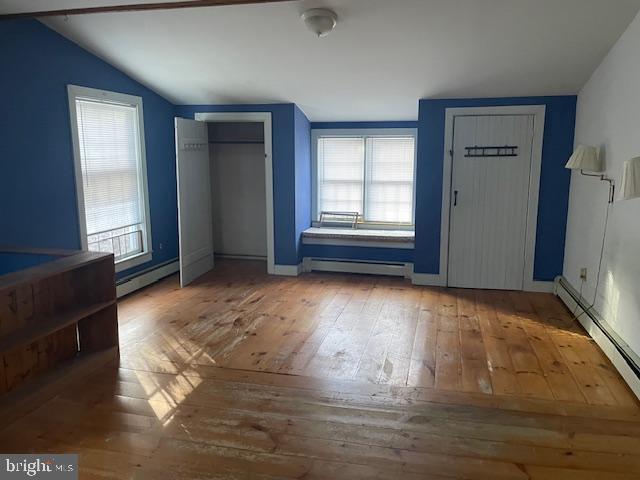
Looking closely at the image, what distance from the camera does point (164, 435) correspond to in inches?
99.2

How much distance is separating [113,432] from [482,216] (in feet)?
13.1

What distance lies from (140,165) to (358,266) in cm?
268

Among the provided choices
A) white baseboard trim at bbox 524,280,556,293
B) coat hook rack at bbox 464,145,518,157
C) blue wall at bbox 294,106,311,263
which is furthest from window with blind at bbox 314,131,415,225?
white baseboard trim at bbox 524,280,556,293

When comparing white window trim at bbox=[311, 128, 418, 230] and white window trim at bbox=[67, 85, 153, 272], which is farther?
white window trim at bbox=[311, 128, 418, 230]

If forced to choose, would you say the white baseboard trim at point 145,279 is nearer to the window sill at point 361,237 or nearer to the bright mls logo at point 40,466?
the window sill at point 361,237

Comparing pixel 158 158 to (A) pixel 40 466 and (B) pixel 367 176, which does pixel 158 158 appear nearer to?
(B) pixel 367 176

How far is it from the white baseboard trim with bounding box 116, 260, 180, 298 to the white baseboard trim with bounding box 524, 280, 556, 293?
396 centimetres

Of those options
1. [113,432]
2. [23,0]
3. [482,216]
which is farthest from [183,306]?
[482,216]

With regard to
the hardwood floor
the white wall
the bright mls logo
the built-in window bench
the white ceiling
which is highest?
the white ceiling

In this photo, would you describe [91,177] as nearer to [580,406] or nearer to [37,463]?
[37,463]

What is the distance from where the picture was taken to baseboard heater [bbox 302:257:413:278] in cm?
581

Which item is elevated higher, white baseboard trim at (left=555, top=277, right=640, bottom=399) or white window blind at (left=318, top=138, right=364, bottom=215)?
white window blind at (left=318, top=138, right=364, bottom=215)

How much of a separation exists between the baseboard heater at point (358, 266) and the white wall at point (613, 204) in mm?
1797

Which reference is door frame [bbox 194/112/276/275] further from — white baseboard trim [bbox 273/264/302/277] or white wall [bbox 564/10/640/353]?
white wall [bbox 564/10/640/353]
